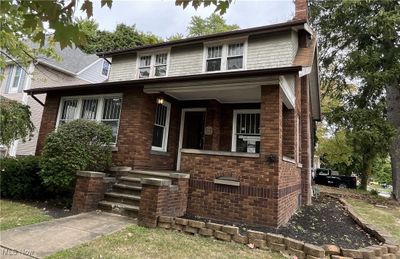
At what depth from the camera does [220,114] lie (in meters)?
10.6

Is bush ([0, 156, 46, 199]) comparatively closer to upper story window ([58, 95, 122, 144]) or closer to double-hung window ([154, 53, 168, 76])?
upper story window ([58, 95, 122, 144])

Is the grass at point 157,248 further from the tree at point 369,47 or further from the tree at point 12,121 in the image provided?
the tree at point 369,47

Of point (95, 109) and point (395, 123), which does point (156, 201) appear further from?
point (395, 123)

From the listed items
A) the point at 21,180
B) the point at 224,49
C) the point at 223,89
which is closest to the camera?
the point at 223,89

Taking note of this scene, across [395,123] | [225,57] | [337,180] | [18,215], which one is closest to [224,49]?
[225,57]

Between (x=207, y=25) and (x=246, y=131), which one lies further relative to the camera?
(x=207, y=25)

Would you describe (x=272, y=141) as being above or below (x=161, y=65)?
below

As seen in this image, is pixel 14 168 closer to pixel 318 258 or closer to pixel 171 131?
pixel 171 131

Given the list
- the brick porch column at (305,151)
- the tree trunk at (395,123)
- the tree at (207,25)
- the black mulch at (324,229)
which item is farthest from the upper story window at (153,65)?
the tree at (207,25)

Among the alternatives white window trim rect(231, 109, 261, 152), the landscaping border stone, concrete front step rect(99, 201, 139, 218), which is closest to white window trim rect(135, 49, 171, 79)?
white window trim rect(231, 109, 261, 152)

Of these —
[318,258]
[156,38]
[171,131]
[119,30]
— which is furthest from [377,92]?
[119,30]

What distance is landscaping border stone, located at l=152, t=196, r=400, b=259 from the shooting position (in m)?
4.92

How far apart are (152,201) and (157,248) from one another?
148cm

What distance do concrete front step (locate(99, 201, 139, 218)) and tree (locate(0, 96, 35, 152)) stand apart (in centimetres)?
477
